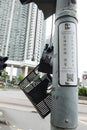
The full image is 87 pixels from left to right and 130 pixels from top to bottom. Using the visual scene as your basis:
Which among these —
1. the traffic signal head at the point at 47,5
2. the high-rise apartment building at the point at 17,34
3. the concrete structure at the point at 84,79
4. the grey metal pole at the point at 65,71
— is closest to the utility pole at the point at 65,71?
the grey metal pole at the point at 65,71

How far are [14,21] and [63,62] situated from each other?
9078cm

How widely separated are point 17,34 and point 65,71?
89.2 meters

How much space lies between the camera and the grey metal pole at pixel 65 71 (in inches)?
60.9

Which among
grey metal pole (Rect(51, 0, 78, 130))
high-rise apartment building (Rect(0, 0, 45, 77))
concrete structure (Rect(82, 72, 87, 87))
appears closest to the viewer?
grey metal pole (Rect(51, 0, 78, 130))

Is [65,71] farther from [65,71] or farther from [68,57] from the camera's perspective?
[68,57]

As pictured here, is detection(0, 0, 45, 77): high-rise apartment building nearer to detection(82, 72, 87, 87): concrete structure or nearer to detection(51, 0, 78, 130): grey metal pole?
detection(82, 72, 87, 87): concrete structure

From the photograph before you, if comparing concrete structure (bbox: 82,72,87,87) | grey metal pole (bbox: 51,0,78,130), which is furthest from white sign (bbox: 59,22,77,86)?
concrete structure (bbox: 82,72,87,87)

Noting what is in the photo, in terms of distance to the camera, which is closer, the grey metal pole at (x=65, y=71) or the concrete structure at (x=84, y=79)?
the grey metal pole at (x=65, y=71)

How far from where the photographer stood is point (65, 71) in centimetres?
161

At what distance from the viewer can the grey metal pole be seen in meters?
1.55

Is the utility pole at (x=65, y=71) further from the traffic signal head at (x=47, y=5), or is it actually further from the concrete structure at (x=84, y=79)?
the concrete structure at (x=84, y=79)

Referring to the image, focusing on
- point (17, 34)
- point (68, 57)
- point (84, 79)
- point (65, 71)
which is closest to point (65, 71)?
point (65, 71)

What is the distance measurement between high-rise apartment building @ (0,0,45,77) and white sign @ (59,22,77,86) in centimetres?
7832

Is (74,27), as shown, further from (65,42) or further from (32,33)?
(32,33)
